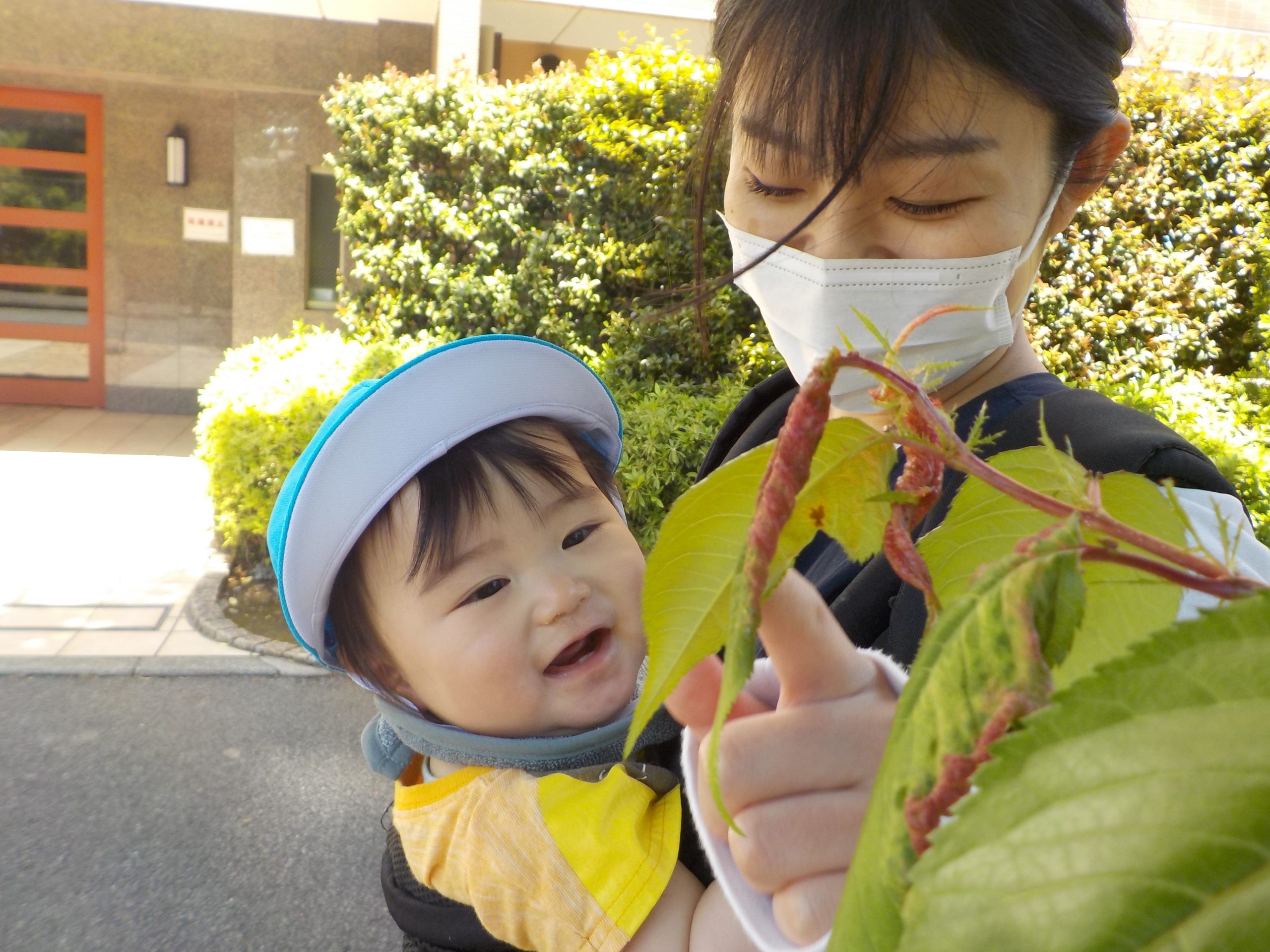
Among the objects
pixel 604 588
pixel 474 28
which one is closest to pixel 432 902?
pixel 604 588

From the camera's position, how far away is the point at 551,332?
650 centimetres

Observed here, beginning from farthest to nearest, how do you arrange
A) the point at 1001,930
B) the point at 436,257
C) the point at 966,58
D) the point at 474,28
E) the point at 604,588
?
the point at 474,28
the point at 436,257
the point at 604,588
the point at 966,58
the point at 1001,930

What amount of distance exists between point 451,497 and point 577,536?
193mm

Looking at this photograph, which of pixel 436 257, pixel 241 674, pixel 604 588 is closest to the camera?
pixel 604 588

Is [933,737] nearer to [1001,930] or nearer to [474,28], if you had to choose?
[1001,930]

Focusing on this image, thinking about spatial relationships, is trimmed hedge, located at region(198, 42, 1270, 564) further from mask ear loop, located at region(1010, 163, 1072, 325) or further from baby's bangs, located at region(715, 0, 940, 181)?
baby's bangs, located at region(715, 0, 940, 181)

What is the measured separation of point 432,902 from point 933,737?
1344mm

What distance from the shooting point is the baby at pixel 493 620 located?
1272mm

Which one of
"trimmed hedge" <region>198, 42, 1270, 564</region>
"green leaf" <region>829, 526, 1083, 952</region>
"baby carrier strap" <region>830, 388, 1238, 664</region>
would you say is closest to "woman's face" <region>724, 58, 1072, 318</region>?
"baby carrier strap" <region>830, 388, 1238, 664</region>

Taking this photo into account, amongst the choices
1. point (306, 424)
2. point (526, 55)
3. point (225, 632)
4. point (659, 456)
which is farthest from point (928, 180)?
point (526, 55)

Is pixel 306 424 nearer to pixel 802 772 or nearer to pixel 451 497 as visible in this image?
pixel 451 497

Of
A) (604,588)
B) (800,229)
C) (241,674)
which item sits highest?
(800,229)

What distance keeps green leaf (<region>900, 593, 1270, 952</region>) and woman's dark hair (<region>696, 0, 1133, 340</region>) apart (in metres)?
1.01

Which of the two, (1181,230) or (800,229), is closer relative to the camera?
(800,229)
